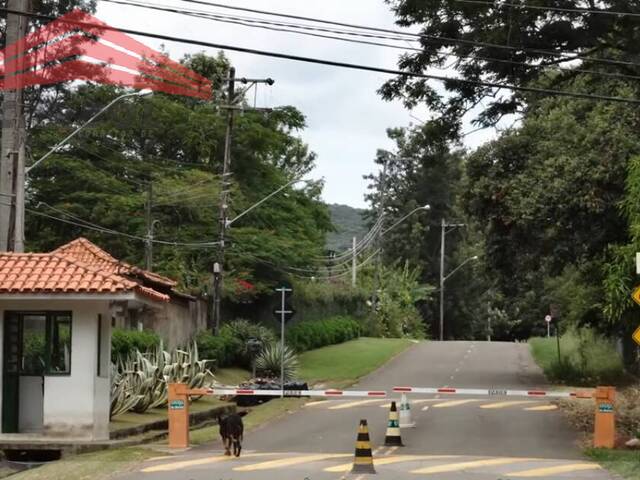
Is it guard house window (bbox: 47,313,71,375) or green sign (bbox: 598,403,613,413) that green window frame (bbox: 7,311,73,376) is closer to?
guard house window (bbox: 47,313,71,375)

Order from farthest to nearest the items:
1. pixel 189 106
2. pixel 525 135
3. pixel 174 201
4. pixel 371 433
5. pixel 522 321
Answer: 1. pixel 522 321
2. pixel 189 106
3. pixel 174 201
4. pixel 525 135
5. pixel 371 433

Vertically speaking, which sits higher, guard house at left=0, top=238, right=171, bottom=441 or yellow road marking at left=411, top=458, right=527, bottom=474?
guard house at left=0, top=238, right=171, bottom=441

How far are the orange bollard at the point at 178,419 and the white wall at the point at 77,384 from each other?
1278 mm

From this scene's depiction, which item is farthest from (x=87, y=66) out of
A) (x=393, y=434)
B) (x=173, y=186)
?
(x=393, y=434)

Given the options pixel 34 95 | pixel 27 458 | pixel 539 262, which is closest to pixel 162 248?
pixel 34 95

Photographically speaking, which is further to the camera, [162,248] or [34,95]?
[34,95]

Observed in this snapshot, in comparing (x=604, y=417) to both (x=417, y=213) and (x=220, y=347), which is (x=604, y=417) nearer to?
(x=220, y=347)

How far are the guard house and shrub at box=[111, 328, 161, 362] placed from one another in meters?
6.25

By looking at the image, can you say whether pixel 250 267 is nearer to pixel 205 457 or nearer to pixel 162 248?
pixel 162 248

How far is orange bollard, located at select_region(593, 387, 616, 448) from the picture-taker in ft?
64.6

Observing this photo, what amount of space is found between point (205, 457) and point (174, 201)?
28.8 metres

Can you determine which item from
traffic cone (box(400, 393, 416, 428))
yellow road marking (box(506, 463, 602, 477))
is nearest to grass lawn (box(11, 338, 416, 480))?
traffic cone (box(400, 393, 416, 428))

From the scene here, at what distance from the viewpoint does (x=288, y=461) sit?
17438 mm

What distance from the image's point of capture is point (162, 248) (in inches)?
1828
